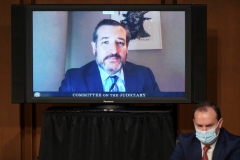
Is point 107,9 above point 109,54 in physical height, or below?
above

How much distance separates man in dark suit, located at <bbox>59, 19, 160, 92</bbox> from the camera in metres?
4.54

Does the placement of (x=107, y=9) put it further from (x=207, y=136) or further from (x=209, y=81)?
(x=207, y=136)

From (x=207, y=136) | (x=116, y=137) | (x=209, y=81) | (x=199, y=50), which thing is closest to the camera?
(x=207, y=136)

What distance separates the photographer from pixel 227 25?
16.2 feet

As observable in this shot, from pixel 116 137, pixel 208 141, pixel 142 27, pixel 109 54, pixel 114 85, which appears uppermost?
pixel 142 27

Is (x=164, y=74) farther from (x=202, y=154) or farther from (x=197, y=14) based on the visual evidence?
(x=202, y=154)

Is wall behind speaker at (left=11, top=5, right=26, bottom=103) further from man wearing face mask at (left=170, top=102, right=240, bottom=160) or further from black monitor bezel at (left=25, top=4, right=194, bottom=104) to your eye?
man wearing face mask at (left=170, top=102, right=240, bottom=160)

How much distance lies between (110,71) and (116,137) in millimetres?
601

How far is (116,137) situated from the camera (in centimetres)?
437

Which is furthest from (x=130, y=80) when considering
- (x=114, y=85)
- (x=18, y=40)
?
(x=18, y=40)

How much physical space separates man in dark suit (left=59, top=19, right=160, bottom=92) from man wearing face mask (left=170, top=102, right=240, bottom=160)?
1698 mm

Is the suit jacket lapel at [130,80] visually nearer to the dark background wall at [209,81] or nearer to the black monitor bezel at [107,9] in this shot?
the black monitor bezel at [107,9]

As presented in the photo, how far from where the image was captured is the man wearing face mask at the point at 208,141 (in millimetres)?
2781

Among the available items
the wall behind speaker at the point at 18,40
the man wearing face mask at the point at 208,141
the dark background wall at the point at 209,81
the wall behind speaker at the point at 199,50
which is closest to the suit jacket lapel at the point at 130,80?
the wall behind speaker at the point at 199,50
